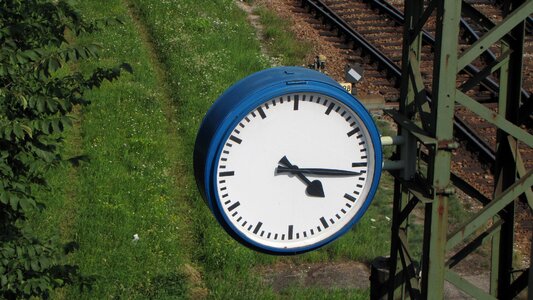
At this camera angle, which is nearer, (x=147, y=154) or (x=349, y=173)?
(x=349, y=173)

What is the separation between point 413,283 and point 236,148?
1.55 metres

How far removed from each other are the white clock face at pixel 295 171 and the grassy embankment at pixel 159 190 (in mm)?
2321

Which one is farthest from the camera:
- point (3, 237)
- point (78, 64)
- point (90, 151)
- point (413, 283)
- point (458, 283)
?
point (78, 64)

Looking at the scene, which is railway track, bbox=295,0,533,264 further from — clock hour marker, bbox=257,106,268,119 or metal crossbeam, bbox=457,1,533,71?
clock hour marker, bbox=257,106,268,119

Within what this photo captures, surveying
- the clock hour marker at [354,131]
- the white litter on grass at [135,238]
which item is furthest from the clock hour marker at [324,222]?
the white litter on grass at [135,238]

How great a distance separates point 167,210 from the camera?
35.0 ft

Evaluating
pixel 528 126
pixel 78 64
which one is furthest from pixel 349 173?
pixel 78 64

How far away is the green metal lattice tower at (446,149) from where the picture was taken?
4.41 m

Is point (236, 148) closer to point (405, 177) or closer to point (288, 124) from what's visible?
point (288, 124)

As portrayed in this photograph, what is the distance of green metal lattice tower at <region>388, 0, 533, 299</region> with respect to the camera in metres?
4.41

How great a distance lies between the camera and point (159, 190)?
1115 cm

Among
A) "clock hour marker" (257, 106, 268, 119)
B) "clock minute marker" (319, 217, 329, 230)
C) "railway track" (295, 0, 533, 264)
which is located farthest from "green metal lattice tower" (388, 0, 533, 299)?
"railway track" (295, 0, 533, 264)

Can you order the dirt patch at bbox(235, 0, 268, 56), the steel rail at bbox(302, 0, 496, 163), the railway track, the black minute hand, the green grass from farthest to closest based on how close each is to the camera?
the dirt patch at bbox(235, 0, 268, 56)
the green grass
the steel rail at bbox(302, 0, 496, 163)
the railway track
the black minute hand

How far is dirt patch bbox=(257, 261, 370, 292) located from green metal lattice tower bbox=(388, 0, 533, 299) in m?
3.57
